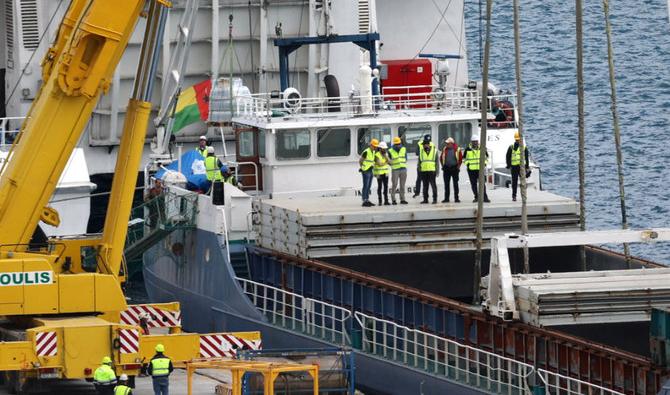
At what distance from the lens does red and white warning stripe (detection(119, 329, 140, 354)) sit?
34.2m

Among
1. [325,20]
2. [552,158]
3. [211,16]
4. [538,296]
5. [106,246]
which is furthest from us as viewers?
[552,158]

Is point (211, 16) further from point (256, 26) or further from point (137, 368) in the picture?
point (137, 368)

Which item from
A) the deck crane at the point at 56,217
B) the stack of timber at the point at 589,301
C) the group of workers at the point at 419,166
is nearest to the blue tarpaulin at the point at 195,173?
the group of workers at the point at 419,166

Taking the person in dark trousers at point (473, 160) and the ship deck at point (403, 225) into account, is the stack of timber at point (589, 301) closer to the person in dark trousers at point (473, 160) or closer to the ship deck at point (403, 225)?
the ship deck at point (403, 225)

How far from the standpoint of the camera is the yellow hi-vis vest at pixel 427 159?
4006 centimetres

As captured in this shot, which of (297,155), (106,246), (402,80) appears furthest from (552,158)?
(106,246)

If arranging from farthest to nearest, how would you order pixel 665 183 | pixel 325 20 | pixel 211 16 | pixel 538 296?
pixel 665 183, pixel 211 16, pixel 325 20, pixel 538 296

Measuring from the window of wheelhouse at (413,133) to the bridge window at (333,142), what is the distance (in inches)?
46.5

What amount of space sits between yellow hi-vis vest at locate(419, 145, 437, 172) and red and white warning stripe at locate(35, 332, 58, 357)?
952 centimetres

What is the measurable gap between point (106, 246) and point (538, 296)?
26.8ft

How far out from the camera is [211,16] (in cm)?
5528

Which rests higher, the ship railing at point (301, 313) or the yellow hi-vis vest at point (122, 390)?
the ship railing at point (301, 313)

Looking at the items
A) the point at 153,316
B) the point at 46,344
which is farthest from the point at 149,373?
the point at 153,316

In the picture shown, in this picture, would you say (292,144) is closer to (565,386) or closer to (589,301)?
(589,301)
